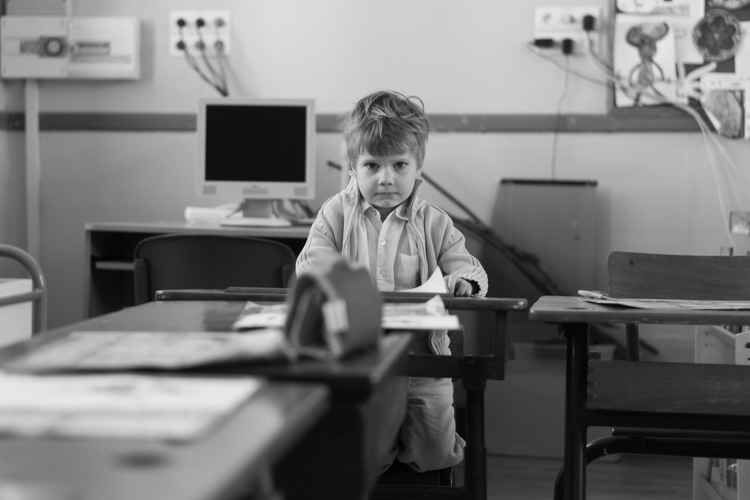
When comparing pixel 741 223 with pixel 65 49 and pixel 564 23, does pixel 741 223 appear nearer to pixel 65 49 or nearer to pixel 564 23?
pixel 564 23

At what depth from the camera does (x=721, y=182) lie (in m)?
3.68

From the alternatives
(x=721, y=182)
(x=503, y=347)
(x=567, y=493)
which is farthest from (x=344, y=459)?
(x=721, y=182)

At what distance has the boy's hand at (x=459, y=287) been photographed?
1797mm

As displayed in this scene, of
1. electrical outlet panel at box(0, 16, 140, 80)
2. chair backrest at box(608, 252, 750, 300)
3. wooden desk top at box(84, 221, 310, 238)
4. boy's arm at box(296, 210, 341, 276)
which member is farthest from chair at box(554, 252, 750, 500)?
electrical outlet panel at box(0, 16, 140, 80)

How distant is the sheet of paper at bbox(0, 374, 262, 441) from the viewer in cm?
71

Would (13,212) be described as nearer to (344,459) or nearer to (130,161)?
(130,161)

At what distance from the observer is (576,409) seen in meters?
1.79

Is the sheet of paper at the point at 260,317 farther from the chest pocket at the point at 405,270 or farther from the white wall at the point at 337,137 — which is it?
the white wall at the point at 337,137

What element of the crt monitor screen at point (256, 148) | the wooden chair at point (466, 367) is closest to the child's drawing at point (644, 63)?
the crt monitor screen at point (256, 148)

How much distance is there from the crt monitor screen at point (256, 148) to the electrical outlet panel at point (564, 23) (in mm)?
938

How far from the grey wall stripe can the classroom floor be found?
1.24 meters

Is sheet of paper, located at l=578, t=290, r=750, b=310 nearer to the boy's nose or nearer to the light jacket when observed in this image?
the light jacket

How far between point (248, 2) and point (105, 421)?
3.41 meters

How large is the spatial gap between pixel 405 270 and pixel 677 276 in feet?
1.88
